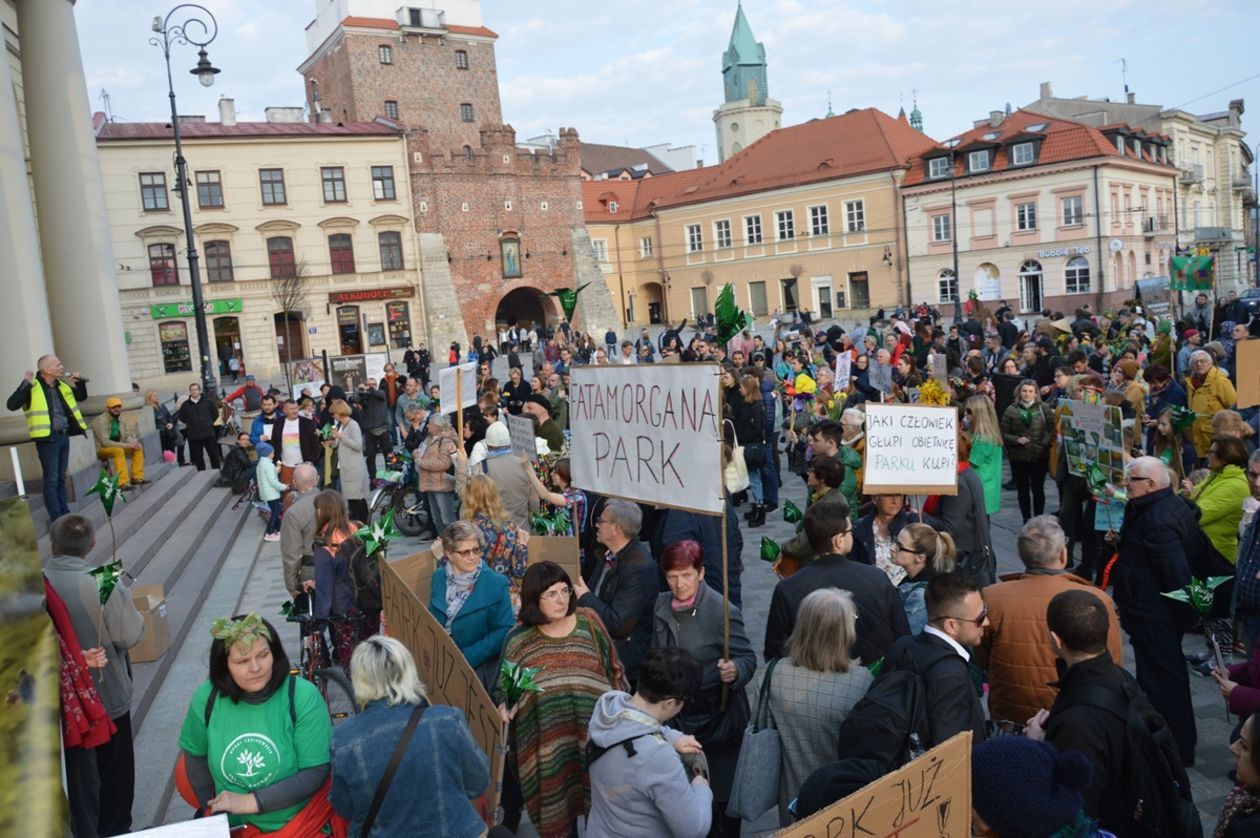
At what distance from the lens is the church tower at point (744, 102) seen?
99.5 meters

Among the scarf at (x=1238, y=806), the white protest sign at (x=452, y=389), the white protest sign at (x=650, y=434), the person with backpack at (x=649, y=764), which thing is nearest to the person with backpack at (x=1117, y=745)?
the scarf at (x=1238, y=806)

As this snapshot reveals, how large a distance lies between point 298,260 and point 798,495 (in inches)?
1484

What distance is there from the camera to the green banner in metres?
43.2

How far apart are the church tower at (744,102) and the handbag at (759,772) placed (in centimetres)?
9986

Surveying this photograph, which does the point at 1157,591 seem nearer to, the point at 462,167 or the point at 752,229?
the point at 462,167

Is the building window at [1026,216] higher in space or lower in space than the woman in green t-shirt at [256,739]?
higher

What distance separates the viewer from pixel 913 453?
6406mm

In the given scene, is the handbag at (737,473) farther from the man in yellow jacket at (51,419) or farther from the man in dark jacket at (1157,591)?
the man in yellow jacket at (51,419)

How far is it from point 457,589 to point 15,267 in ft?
29.1

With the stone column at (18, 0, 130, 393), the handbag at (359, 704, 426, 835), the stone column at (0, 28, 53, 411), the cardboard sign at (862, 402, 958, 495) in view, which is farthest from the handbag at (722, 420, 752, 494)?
the stone column at (18, 0, 130, 393)

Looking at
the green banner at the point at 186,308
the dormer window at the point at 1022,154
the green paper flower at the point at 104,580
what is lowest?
the green paper flower at the point at 104,580

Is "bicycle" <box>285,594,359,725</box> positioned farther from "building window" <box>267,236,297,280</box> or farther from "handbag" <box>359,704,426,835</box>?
"building window" <box>267,236,297,280</box>

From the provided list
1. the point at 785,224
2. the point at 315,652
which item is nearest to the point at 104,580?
the point at 315,652

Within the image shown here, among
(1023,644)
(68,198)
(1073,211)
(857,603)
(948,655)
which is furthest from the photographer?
(1073,211)
